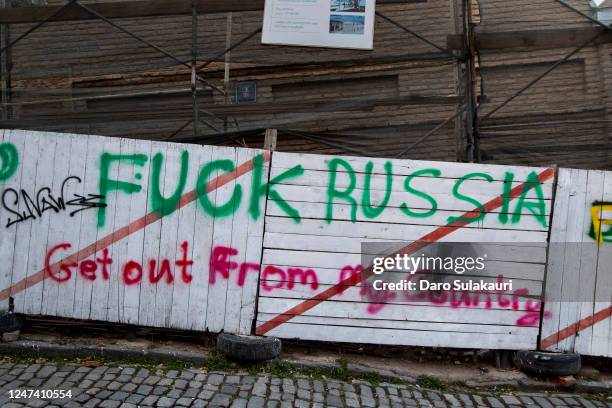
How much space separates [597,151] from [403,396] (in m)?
4.78

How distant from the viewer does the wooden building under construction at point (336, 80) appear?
637 cm

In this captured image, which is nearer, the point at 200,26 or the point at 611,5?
the point at 611,5

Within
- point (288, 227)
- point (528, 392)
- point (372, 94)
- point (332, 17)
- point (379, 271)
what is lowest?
point (528, 392)

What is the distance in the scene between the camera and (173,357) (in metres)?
4.09

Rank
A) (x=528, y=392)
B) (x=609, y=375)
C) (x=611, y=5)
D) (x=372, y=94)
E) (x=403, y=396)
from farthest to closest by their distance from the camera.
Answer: (x=372, y=94) < (x=611, y=5) < (x=609, y=375) < (x=528, y=392) < (x=403, y=396)

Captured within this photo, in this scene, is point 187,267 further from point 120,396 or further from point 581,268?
point 581,268

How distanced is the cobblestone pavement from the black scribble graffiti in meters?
1.30

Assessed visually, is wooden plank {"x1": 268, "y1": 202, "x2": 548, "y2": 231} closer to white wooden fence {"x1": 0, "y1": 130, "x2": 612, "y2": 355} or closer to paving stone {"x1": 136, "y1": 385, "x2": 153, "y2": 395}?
white wooden fence {"x1": 0, "y1": 130, "x2": 612, "y2": 355}

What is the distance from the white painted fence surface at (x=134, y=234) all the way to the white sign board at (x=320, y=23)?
292 centimetres

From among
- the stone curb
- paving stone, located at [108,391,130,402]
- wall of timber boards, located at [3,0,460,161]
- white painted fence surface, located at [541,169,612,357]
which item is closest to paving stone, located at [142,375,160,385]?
paving stone, located at [108,391,130,402]

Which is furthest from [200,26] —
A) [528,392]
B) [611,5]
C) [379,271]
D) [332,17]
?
[528,392]

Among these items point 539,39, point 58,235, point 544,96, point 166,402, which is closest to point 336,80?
point 539,39

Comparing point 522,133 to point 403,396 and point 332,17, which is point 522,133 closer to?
point 332,17

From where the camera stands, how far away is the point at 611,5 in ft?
23.1
